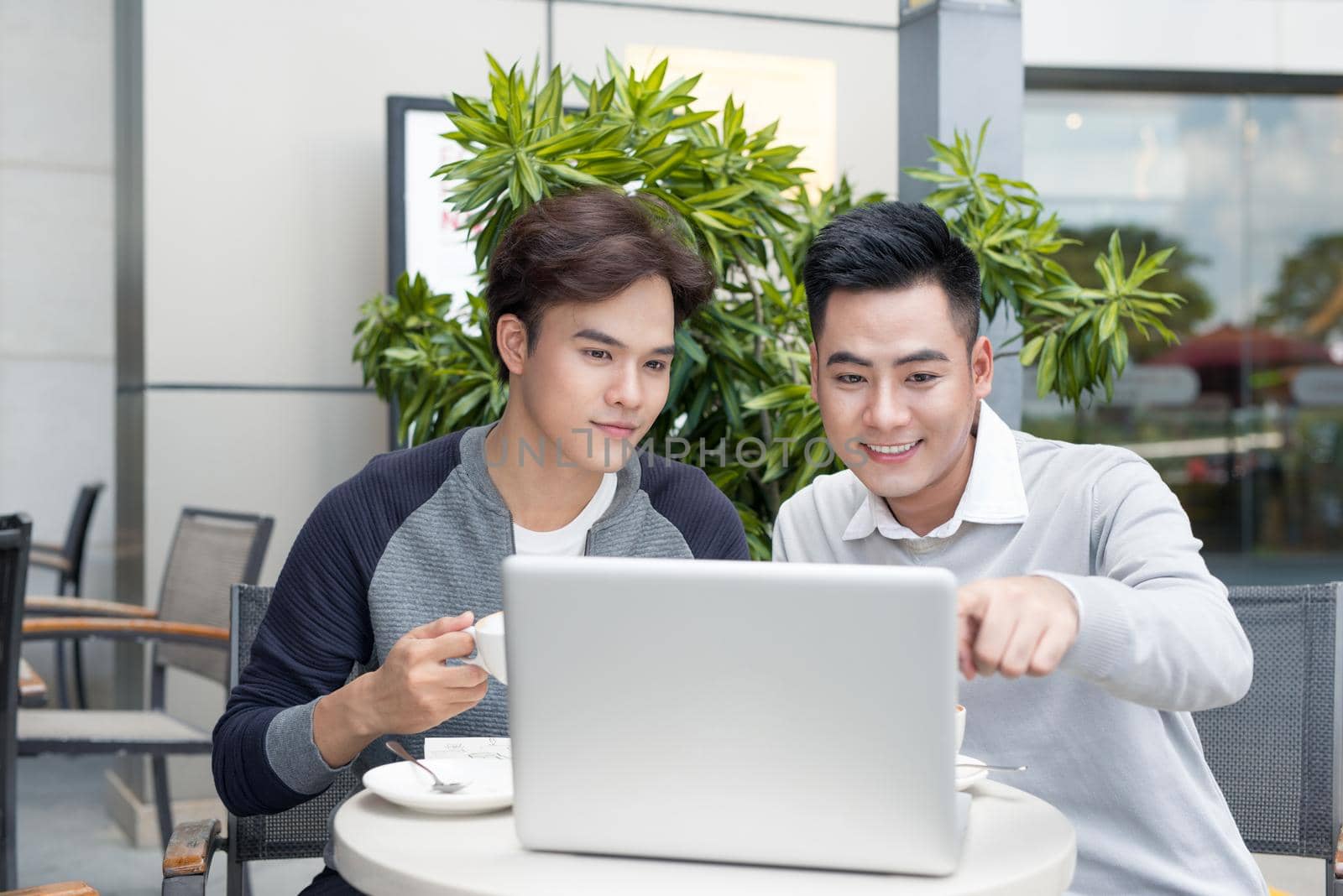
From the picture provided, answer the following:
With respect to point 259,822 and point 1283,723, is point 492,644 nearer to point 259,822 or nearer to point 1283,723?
point 259,822

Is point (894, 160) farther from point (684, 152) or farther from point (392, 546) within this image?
point (392, 546)

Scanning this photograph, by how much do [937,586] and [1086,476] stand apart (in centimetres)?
79

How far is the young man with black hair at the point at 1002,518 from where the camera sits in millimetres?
1528

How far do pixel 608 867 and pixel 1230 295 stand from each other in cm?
694

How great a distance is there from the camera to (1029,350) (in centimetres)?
272

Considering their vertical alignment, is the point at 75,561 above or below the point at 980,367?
below

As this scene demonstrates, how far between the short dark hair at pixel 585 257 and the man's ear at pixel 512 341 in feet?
0.04

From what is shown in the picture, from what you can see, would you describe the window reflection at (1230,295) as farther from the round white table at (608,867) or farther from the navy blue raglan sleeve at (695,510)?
the round white table at (608,867)

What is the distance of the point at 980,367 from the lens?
5.84 feet

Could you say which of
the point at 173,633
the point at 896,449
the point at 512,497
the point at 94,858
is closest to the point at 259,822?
the point at 512,497

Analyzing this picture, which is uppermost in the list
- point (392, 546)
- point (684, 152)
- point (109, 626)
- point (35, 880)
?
point (684, 152)

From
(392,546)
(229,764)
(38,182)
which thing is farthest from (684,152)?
(38,182)

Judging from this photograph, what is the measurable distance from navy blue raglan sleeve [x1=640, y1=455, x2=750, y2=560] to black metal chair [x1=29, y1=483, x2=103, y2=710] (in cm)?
383

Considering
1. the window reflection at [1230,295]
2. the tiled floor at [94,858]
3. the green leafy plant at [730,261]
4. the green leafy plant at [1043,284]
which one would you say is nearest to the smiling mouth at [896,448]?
the green leafy plant at [730,261]
